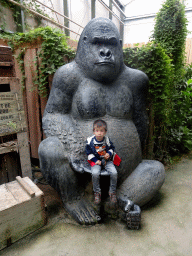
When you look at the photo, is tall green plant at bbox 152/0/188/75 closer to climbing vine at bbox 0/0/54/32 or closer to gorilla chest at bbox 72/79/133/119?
gorilla chest at bbox 72/79/133/119

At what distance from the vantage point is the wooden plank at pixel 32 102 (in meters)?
2.83

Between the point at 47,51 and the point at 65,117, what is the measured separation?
111cm

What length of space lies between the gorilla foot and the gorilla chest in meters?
0.89

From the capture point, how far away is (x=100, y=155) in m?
1.77

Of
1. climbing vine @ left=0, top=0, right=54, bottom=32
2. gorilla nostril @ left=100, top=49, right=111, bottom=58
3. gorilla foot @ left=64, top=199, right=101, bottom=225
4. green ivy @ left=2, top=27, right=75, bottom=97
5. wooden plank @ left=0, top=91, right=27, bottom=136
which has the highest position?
climbing vine @ left=0, top=0, right=54, bottom=32

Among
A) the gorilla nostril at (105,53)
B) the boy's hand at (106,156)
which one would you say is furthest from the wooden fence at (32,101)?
the boy's hand at (106,156)

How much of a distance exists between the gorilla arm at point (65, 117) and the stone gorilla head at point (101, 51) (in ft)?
0.60

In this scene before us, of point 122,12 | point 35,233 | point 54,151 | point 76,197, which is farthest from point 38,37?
point 122,12

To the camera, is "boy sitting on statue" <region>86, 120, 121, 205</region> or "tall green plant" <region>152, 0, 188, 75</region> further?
"tall green plant" <region>152, 0, 188, 75</region>

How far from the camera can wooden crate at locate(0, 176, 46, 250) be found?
1.59 meters

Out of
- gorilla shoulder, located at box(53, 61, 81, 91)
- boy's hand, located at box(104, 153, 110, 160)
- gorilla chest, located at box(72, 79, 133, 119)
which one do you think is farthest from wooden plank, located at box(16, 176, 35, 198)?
gorilla shoulder, located at box(53, 61, 81, 91)

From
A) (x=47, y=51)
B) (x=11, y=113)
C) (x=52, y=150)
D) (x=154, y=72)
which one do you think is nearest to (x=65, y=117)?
(x=52, y=150)

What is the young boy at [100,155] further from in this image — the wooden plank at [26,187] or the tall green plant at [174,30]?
the tall green plant at [174,30]

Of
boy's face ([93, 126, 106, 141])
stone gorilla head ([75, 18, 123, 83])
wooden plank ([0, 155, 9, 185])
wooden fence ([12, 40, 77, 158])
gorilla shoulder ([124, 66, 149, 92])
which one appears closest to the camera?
boy's face ([93, 126, 106, 141])
